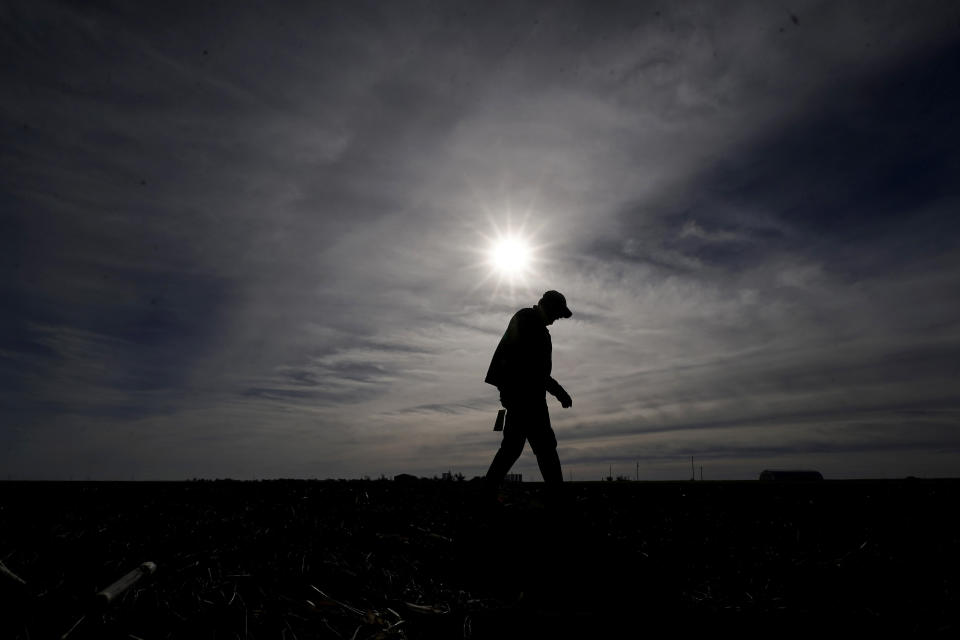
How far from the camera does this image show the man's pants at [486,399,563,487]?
579cm

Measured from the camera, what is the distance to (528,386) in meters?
5.99

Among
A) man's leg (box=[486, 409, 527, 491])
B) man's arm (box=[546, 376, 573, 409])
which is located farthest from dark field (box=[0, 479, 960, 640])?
man's arm (box=[546, 376, 573, 409])

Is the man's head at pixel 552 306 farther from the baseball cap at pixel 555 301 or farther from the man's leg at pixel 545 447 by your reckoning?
the man's leg at pixel 545 447

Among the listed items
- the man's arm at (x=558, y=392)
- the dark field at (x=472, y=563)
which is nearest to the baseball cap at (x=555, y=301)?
the man's arm at (x=558, y=392)

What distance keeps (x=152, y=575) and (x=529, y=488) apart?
562 centimetres

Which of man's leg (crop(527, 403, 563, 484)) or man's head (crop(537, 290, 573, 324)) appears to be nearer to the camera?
man's leg (crop(527, 403, 563, 484))

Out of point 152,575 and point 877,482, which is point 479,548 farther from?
point 877,482

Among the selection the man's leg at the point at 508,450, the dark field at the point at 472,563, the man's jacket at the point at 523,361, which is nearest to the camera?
the dark field at the point at 472,563

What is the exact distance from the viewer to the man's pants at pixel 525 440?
579cm

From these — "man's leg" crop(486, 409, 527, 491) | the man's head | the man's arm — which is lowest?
"man's leg" crop(486, 409, 527, 491)

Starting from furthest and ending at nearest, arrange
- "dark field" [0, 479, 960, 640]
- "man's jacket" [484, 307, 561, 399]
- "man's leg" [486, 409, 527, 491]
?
"man's jacket" [484, 307, 561, 399], "man's leg" [486, 409, 527, 491], "dark field" [0, 479, 960, 640]

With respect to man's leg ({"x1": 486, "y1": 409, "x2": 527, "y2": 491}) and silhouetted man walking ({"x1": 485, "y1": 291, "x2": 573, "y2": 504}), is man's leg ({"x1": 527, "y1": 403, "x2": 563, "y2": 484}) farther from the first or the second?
man's leg ({"x1": 486, "y1": 409, "x2": 527, "y2": 491})

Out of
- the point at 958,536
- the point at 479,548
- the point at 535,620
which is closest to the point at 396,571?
the point at 479,548

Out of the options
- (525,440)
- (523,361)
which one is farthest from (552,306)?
(525,440)
